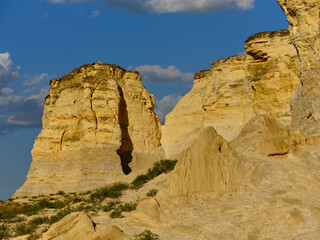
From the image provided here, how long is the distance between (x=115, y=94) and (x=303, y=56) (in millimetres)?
19966

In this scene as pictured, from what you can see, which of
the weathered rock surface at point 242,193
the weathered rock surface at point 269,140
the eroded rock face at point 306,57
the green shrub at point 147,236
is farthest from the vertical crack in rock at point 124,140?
the green shrub at point 147,236

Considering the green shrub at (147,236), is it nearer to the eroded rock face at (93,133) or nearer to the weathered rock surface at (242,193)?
the weathered rock surface at (242,193)

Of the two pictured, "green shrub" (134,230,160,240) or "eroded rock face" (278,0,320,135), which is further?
"eroded rock face" (278,0,320,135)

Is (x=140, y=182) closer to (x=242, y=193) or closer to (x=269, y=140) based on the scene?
(x=269, y=140)

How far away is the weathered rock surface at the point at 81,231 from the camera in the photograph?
28.1 ft

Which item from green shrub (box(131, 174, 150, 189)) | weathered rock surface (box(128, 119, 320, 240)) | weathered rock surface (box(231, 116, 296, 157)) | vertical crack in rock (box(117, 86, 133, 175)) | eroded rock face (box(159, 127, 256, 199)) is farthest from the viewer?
vertical crack in rock (box(117, 86, 133, 175))

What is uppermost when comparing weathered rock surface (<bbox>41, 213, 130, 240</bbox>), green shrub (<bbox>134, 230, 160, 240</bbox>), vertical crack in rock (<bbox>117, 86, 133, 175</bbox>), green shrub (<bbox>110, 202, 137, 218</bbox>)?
vertical crack in rock (<bbox>117, 86, 133, 175</bbox>)

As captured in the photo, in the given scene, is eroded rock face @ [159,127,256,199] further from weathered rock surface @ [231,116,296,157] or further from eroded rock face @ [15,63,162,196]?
eroded rock face @ [15,63,162,196]

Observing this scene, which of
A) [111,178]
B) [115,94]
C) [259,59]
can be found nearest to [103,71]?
[115,94]

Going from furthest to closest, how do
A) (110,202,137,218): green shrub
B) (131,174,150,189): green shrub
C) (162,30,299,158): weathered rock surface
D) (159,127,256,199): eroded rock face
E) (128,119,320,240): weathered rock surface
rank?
(162,30,299,158): weathered rock surface
(131,174,150,189): green shrub
(110,202,137,218): green shrub
(159,127,256,199): eroded rock face
(128,119,320,240): weathered rock surface

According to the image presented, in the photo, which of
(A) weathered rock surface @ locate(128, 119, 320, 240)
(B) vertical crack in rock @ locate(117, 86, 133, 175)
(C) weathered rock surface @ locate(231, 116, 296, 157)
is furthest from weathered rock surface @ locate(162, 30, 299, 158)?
(A) weathered rock surface @ locate(128, 119, 320, 240)

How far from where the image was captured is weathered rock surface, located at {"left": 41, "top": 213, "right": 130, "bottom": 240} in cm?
855

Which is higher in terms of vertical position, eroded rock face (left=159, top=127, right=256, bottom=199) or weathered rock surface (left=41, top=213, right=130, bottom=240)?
eroded rock face (left=159, top=127, right=256, bottom=199)

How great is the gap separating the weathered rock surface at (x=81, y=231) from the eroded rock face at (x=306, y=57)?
1036 cm
